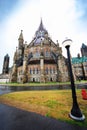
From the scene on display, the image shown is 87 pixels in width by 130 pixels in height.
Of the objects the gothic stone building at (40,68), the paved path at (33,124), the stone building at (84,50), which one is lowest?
the paved path at (33,124)

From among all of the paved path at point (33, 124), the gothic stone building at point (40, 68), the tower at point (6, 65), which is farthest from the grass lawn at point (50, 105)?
the tower at point (6, 65)

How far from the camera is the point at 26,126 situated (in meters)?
3.59

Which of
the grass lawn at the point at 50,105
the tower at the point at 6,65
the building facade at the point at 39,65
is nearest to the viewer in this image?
the grass lawn at the point at 50,105

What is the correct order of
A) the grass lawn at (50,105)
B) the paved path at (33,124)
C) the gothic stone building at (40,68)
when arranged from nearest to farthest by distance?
the paved path at (33,124), the grass lawn at (50,105), the gothic stone building at (40,68)

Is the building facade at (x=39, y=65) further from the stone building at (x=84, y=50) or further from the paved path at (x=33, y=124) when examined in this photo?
the stone building at (x=84, y=50)

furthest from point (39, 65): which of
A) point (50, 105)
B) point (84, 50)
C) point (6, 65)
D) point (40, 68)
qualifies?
point (84, 50)

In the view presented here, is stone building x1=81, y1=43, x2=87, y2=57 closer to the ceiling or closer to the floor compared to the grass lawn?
closer to the ceiling

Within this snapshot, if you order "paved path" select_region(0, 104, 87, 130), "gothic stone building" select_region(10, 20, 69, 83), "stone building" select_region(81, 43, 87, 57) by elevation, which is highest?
"stone building" select_region(81, 43, 87, 57)

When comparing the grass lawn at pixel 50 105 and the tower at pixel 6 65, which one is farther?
the tower at pixel 6 65

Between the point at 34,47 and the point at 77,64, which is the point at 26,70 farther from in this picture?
the point at 77,64

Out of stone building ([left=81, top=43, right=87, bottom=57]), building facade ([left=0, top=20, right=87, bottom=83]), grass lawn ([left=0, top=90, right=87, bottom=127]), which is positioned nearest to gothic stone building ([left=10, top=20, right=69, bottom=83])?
building facade ([left=0, top=20, right=87, bottom=83])

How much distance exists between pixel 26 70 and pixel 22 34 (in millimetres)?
27130

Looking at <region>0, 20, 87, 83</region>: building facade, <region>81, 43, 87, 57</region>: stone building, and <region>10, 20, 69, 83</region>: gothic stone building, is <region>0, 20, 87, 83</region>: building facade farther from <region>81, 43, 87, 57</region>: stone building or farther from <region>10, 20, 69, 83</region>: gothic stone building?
<region>81, 43, 87, 57</region>: stone building

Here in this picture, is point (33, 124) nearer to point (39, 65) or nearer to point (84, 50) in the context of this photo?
point (39, 65)
